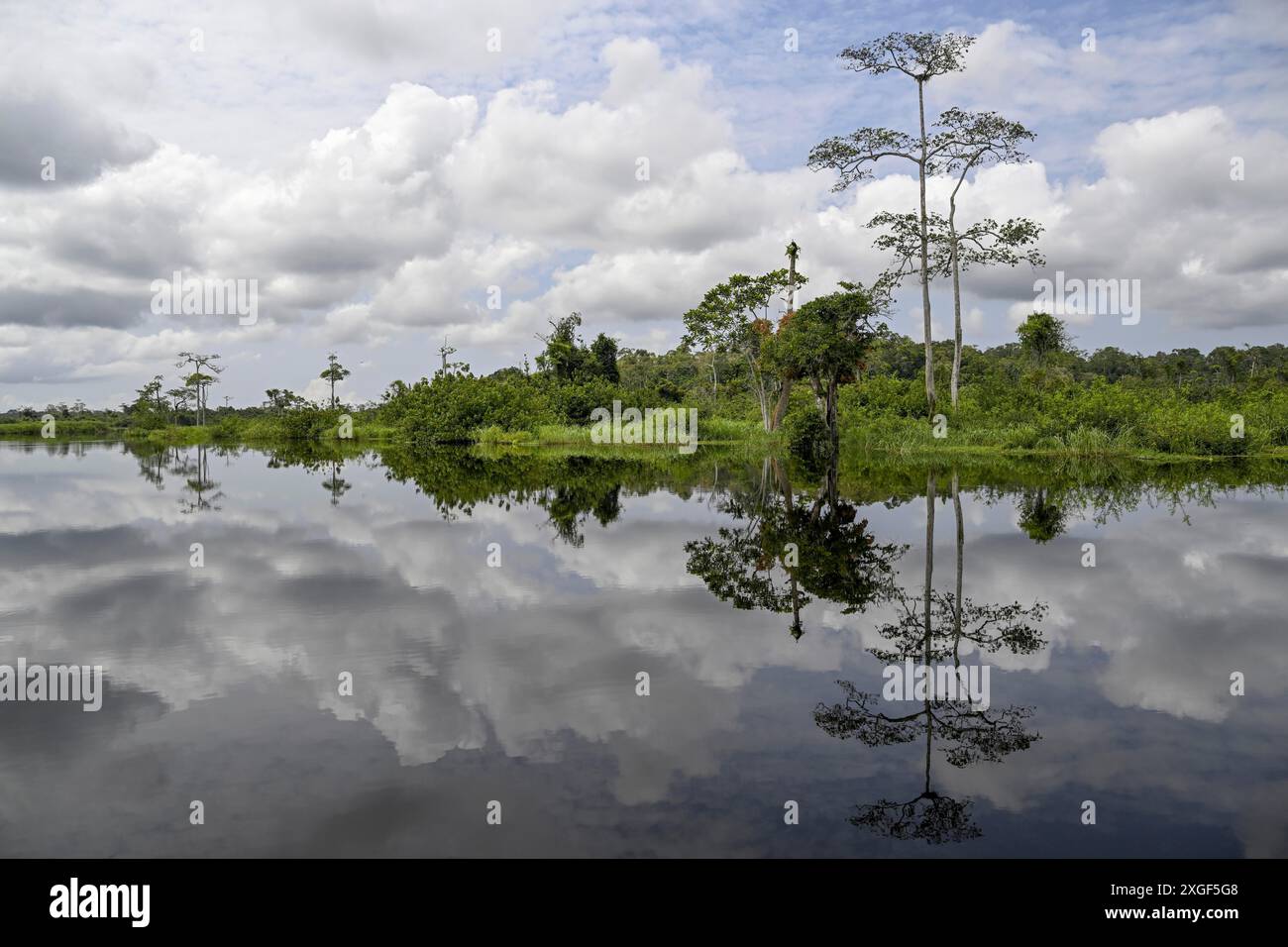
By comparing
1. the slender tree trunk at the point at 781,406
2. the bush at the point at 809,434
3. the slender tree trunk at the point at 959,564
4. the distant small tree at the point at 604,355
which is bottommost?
the slender tree trunk at the point at 959,564

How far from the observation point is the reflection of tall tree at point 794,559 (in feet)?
24.4

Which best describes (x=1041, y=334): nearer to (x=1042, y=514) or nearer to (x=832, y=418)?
(x=832, y=418)

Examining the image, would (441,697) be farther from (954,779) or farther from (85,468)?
(85,468)

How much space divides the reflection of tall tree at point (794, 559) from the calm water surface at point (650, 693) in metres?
0.07

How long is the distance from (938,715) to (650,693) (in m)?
1.70

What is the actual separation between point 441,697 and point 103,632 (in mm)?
3522

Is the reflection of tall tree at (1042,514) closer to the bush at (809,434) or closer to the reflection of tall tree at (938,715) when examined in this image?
the reflection of tall tree at (938,715)

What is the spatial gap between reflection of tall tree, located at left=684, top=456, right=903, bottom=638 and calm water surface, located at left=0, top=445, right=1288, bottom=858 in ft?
0.22

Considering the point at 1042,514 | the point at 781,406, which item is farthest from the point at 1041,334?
the point at 1042,514

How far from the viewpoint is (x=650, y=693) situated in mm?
4930

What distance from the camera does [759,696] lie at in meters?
4.82

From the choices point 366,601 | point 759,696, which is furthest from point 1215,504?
point 366,601

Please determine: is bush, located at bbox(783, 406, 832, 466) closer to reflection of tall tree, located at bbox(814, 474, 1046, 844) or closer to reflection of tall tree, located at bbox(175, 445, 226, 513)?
reflection of tall tree, located at bbox(175, 445, 226, 513)

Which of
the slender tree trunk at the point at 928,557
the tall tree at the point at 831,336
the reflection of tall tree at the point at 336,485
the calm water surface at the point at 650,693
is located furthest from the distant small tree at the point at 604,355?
the calm water surface at the point at 650,693
